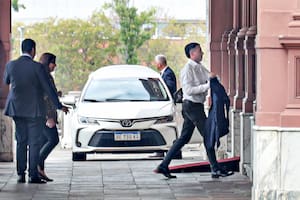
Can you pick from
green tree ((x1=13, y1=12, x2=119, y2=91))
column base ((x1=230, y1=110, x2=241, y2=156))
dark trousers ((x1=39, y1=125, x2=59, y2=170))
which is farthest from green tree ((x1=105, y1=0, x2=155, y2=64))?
dark trousers ((x1=39, y1=125, x2=59, y2=170))

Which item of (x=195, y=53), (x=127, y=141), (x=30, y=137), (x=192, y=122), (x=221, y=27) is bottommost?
(x=127, y=141)

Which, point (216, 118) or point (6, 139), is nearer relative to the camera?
point (216, 118)

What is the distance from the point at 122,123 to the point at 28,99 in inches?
152

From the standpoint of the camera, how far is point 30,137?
516 inches

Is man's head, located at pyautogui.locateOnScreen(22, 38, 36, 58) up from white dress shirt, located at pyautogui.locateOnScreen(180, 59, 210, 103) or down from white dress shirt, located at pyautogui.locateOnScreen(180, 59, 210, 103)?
up

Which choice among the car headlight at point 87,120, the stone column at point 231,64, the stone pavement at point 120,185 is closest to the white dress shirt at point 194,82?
the stone pavement at point 120,185

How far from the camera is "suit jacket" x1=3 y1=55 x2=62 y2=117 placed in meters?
13.0

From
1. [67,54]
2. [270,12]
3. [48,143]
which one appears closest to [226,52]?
[48,143]

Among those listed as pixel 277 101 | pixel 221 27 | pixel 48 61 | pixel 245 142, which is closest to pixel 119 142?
pixel 221 27

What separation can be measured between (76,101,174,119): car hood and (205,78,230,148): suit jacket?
Answer: 11.1 feet

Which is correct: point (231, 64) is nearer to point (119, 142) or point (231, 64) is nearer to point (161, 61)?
point (161, 61)

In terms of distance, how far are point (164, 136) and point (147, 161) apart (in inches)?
23.8

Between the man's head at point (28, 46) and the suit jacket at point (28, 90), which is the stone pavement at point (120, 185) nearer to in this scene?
the suit jacket at point (28, 90)

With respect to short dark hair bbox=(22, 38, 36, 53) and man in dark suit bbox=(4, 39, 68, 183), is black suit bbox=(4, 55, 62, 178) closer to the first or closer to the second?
man in dark suit bbox=(4, 39, 68, 183)
